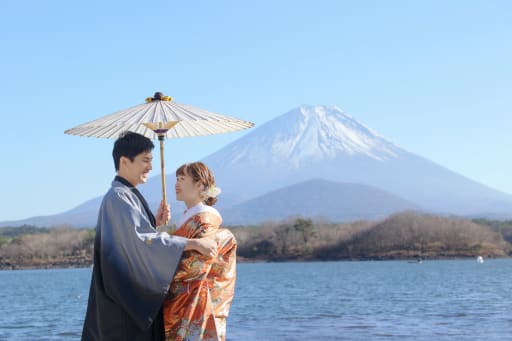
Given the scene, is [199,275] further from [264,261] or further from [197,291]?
[264,261]

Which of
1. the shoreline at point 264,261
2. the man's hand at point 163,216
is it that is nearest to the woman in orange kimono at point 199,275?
the man's hand at point 163,216

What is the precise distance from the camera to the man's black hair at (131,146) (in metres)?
4.66

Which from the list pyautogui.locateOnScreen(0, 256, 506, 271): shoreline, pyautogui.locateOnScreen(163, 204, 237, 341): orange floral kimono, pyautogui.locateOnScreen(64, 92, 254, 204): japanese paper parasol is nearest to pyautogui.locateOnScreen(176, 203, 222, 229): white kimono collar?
pyautogui.locateOnScreen(163, 204, 237, 341): orange floral kimono

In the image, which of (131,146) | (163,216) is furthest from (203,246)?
(163,216)

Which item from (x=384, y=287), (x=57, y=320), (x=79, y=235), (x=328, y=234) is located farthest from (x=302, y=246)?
(x=57, y=320)

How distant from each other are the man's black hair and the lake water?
15.9m

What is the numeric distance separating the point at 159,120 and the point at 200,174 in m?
0.78

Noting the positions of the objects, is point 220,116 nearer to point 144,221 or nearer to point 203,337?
point 144,221

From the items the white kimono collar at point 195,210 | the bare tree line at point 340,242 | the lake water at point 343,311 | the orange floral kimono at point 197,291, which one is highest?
the bare tree line at point 340,242

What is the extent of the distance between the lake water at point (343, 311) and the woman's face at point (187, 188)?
15628 mm

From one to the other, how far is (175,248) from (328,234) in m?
87.7

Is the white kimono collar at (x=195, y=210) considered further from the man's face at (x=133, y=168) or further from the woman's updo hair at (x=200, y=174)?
the man's face at (x=133, y=168)

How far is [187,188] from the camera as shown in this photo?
4781mm

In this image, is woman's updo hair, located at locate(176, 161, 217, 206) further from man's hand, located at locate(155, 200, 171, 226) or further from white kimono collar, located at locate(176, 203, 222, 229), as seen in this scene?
man's hand, located at locate(155, 200, 171, 226)
